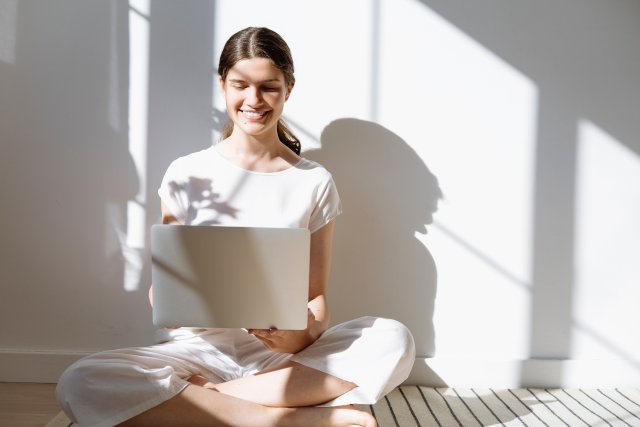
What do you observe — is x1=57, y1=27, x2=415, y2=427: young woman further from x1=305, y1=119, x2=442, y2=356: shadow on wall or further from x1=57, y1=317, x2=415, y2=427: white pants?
x1=305, y1=119, x2=442, y2=356: shadow on wall

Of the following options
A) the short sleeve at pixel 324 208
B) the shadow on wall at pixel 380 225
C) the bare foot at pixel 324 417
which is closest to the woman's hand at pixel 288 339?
the bare foot at pixel 324 417

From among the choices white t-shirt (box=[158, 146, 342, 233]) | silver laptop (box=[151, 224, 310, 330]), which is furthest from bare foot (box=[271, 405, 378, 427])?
white t-shirt (box=[158, 146, 342, 233])

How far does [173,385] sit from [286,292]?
41cm

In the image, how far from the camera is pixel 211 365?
6.96 ft

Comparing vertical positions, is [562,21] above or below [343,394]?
above

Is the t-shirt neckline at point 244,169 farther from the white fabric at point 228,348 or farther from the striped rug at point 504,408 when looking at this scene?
the striped rug at point 504,408

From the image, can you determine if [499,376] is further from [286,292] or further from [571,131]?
[286,292]

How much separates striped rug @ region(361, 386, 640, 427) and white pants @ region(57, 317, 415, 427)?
0.89ft

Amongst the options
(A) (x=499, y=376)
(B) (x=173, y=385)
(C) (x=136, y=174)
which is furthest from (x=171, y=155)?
(A) (x=499, y=376)

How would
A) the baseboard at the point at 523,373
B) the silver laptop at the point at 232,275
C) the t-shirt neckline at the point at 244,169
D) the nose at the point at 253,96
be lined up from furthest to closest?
the baseboard at the point at 523,373 < the t-shirt neckline at the point at 244,169 < the nose at the point at 253,96 < the silver laptop at the point at 232,275

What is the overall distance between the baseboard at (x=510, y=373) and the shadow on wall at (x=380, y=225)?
11cm

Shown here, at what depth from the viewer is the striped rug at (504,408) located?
2.23 meters

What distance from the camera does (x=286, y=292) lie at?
1763 mm

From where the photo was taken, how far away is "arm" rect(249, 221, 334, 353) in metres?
1.99
